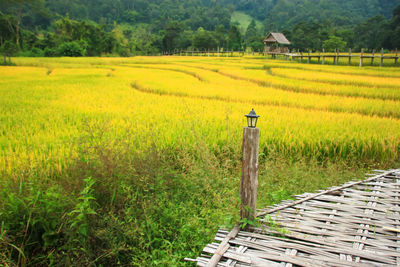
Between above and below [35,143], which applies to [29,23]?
above

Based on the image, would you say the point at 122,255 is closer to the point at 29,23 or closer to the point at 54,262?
the point at 54,262

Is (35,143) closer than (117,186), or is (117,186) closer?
(117,186)

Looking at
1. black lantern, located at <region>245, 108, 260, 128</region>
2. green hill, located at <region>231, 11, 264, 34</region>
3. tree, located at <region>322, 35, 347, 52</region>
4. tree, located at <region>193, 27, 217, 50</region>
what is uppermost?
green hill, located at <region>231, 11, 264, 34</region>

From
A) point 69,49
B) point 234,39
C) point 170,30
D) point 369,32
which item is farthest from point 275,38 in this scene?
point 69,49

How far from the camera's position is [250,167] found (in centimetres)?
216

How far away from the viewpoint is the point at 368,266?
1813 millimetres

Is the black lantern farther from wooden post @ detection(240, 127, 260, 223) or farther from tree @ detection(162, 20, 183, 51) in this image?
tree @ detection(162, 20, 183, 51)

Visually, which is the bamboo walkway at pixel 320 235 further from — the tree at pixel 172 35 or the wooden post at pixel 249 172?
the tree at pixel 172 35

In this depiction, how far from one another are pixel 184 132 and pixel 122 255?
2006 millimetres

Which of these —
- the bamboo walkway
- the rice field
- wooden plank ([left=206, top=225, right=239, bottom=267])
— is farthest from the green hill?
wooden plank ([left=206, top=225, right=239, bottom=267])

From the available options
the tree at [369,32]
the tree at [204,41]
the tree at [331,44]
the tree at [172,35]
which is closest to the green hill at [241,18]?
the tree at [172,35]

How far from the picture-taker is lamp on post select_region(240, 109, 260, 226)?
2096 mm

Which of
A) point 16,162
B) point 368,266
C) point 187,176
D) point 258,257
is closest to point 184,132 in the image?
point 187,176

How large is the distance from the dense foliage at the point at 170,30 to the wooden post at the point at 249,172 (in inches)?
1320
